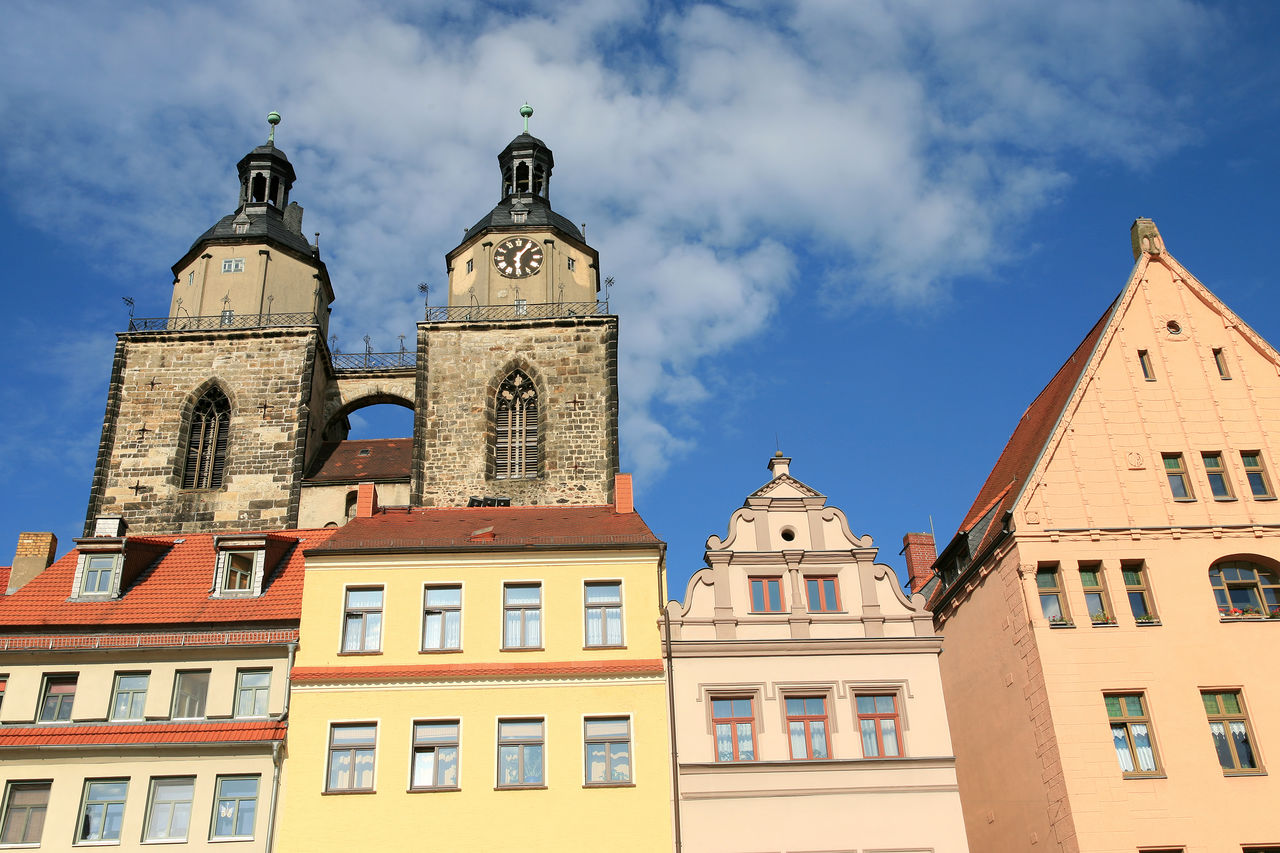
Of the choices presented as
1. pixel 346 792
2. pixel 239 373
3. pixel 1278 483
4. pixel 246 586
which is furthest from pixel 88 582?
pixel 1278 483

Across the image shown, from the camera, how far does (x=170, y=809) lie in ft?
77.7

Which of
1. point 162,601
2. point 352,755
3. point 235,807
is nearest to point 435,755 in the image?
point 352,755

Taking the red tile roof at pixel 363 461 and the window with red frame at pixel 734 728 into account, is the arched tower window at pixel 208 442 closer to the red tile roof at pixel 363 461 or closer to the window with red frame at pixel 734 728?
the red tile roof at pixel 363 461

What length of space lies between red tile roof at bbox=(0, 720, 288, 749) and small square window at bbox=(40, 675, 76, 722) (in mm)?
317

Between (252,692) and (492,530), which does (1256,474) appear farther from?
(252,692)

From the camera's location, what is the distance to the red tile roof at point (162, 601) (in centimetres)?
2594

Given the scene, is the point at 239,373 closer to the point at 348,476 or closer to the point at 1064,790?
the point at 348,476

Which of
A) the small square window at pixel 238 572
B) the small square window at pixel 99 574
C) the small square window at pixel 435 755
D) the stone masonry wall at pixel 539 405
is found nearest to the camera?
the small square window at pixel 435 755

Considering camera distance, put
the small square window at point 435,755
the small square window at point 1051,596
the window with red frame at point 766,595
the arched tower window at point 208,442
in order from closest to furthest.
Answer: the small square window at point 435,755 → the window with red frame at point 766,595 → the small square window at point 1051,596 → the arched tower window at point 208,442

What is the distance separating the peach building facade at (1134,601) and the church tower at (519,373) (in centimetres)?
1593

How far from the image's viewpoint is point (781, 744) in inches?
944

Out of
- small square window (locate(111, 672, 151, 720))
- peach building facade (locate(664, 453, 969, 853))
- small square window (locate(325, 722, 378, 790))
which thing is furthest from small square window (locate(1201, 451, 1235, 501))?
small square window (locate(111, 672, 151, 720))

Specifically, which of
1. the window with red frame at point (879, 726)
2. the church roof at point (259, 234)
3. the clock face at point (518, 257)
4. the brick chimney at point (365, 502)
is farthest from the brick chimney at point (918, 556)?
the church roof at point (259, 234)

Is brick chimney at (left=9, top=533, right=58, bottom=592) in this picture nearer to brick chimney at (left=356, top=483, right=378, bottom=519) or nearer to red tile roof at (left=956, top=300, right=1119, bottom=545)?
brick chimney at (left=356, top=483, right=378, bottom=519)
